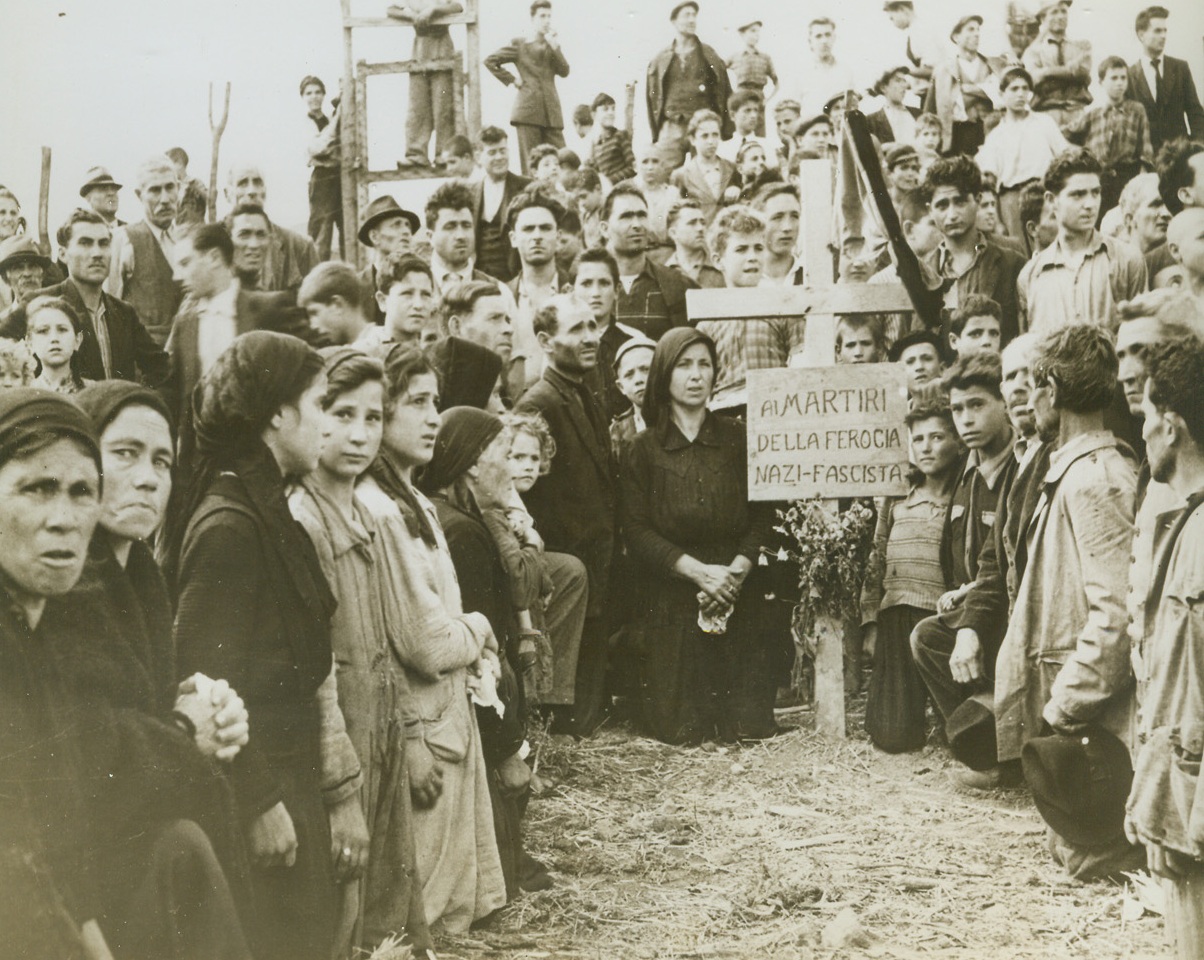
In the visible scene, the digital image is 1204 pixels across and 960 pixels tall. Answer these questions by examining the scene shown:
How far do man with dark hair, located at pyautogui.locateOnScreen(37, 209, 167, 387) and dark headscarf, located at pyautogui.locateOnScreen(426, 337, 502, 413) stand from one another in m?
1.15

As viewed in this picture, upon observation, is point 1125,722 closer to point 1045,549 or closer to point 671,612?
point 1045,549

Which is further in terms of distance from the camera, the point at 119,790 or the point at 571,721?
the point at 571,721

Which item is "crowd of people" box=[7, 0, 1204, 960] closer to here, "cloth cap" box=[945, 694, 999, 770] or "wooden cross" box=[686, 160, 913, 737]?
"cloth cap" box=[945, 694, 999, 770]

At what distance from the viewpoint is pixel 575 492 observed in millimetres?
7629

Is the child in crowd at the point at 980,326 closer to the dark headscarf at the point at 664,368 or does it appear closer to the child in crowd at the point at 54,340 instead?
the dark headscarf at the point at 664,368

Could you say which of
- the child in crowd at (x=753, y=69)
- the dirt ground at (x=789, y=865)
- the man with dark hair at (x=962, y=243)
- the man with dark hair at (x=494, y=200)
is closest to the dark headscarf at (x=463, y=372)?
the man with dark hair at (x=494, y=200)

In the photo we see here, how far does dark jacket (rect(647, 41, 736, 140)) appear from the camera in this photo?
726 centimetres

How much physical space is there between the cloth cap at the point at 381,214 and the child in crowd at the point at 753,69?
164 cm

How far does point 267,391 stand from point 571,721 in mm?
2863

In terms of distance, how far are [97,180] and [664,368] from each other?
2871 mm

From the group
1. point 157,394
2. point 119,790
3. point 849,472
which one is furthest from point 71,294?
point 849,472

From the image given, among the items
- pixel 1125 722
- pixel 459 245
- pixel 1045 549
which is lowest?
pixel 1125 722

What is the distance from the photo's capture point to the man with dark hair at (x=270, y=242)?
641cm

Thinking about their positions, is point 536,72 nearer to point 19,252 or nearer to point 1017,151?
point 19,252
